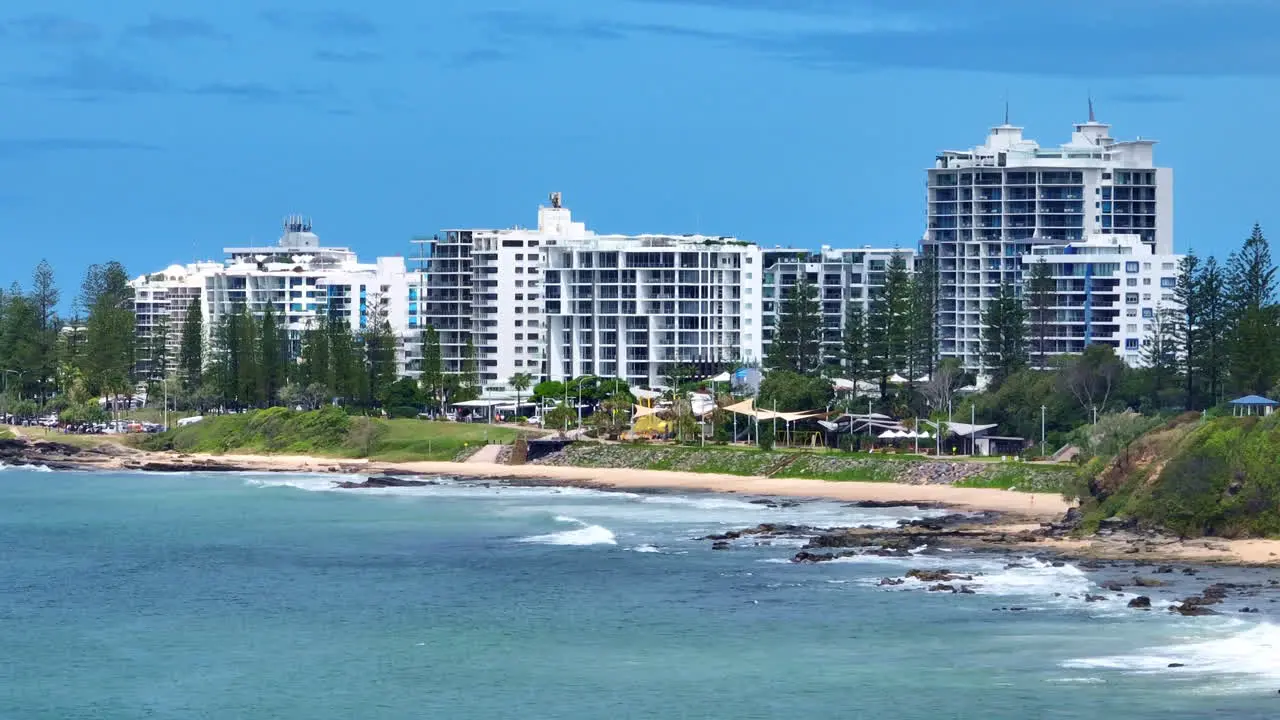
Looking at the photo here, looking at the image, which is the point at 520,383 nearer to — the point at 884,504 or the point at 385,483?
the point at 385,483

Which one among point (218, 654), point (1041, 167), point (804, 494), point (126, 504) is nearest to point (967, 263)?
point (1041, 167)

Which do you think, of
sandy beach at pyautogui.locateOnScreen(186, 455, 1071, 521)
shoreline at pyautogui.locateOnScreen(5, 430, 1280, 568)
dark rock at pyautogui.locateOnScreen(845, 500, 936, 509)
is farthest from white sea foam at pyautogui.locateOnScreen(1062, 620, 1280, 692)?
dark rock at pyautogui.locateOnScreen(845, 500, 936, 509)

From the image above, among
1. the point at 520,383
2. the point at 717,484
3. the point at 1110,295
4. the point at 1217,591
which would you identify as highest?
the point at 1110,295

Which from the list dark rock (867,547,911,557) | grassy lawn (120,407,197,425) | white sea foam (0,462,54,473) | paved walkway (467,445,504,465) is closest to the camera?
dark rock (867,547,911,557)

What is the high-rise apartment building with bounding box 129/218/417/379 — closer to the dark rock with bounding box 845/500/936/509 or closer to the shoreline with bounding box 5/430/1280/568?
the shoreline with bounding box 5/430/1280/568

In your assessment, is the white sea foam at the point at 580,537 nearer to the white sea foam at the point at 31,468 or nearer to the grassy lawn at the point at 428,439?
the grassy lawn at the point at 428,439

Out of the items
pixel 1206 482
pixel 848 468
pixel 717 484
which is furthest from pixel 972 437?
pixel 1206 482
